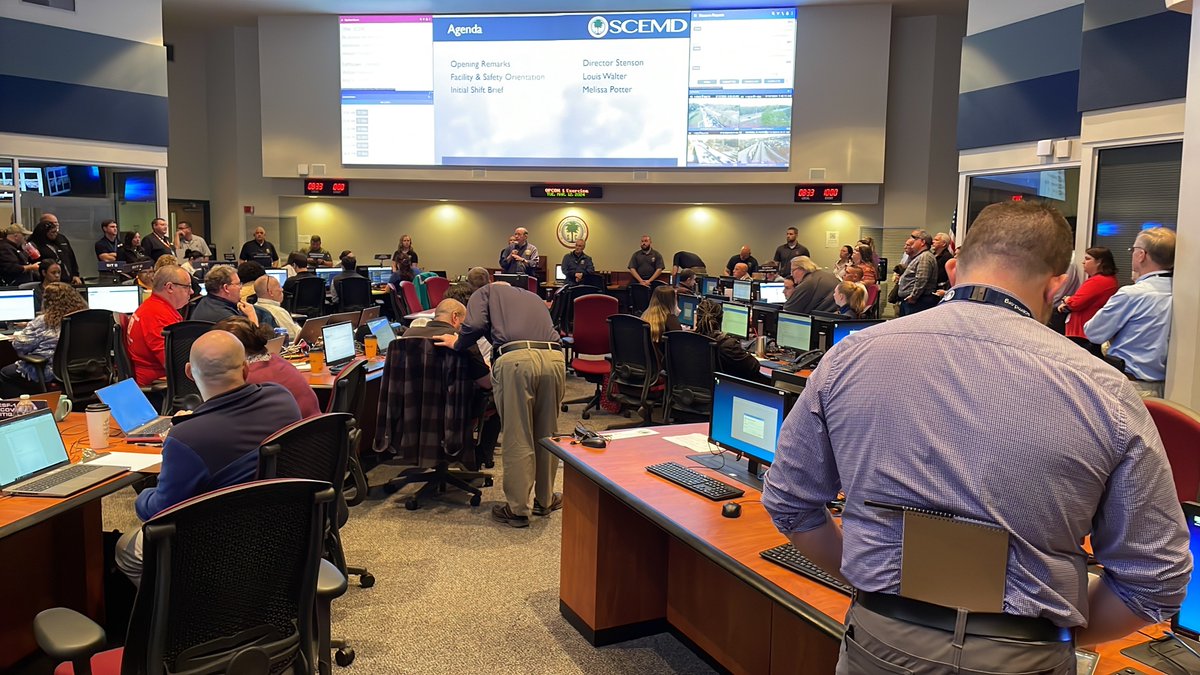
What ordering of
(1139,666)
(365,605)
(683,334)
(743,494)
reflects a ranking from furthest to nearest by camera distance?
(683,334)
(365,605)
(743,494)
(1139,666)

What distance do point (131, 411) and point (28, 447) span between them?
752 mm

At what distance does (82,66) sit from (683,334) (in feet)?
32.4

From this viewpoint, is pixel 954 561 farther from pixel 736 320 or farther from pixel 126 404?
pixel 736 320

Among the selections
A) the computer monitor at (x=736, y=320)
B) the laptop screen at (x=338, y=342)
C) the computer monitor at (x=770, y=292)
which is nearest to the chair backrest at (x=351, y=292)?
the laptop screen at (x=338, y=342)

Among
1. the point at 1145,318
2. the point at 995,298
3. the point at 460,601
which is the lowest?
the point at 460,601

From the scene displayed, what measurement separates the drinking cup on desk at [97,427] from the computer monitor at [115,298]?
5.29 metres

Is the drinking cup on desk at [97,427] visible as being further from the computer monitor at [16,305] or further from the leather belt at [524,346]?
the computer monitor at [16,305]

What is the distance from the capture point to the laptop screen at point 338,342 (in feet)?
18.6

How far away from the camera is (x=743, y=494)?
306 centimetres

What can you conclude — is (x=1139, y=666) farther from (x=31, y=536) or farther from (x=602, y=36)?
(x=602, y=36)

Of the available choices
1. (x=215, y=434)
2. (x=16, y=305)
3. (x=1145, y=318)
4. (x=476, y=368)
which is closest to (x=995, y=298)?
(x=215, y=434)

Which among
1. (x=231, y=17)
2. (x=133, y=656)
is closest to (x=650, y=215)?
(x=231, y=17)

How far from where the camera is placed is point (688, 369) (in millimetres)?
6043

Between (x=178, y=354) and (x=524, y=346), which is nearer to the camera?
(x=524, y=346)
